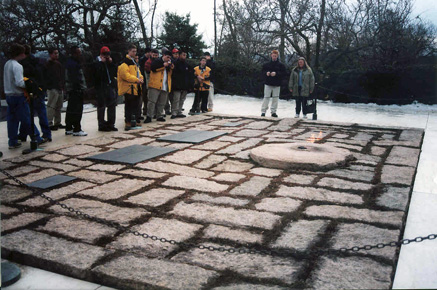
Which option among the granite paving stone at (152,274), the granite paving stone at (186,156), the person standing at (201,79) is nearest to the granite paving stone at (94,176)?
the granite paving stone at (186,156)

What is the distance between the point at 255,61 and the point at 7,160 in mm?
15034

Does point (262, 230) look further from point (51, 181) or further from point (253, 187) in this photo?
point (51, 181)

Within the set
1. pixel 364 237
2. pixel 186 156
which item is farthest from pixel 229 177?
pixel 364 237

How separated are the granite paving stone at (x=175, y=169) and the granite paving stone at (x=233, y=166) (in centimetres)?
28

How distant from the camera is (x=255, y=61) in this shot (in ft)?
62.1

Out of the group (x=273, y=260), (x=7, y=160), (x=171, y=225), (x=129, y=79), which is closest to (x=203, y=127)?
(x=129, y=79)

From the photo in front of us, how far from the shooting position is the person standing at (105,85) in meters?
7.44

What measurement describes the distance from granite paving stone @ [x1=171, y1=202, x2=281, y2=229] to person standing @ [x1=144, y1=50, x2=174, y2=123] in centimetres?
555

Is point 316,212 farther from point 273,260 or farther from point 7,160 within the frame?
point 7,160

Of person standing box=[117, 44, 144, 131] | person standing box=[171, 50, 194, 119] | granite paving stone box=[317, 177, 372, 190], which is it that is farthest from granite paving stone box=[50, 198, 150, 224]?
person standing box=[171, 50, 194, 119]

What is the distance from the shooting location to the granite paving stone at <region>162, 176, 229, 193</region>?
4.09 meters

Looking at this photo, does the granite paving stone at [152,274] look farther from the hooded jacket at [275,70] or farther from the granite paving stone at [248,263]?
the hooded jacket at [275,70]

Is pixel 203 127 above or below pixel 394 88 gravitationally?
below

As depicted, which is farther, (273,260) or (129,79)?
(129,79)
